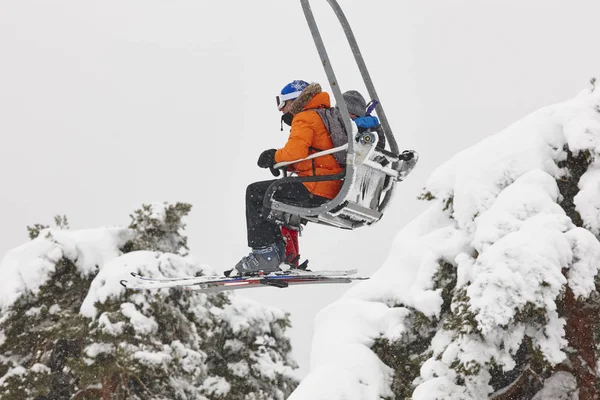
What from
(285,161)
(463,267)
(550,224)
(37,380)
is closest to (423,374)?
(463,267)

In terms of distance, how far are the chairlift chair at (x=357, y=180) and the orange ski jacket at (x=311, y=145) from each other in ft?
0.47

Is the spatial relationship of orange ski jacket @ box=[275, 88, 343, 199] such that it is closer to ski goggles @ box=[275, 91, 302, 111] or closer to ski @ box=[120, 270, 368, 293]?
ski goggles @ box=[275, 91, 302, 111]

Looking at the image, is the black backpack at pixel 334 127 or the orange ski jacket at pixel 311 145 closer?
the orange ski jacket at pixel 311 145

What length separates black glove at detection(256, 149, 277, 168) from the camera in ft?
24.5

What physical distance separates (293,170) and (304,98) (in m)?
0.79

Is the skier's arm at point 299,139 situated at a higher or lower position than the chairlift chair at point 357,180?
higher

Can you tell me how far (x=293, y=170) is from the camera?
7.62 metres

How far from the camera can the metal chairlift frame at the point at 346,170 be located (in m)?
6.62

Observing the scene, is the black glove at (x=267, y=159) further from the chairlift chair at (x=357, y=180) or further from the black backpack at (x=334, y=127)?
the black backpack at (x=334, y=127)

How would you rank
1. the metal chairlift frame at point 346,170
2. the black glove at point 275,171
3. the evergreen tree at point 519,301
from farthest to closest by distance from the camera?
the black glove at point 275,171
the evergreen tree at point 519,301
the metal chairlift frame at point 346,170

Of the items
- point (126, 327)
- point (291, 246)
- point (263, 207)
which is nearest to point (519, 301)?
point (291, 246)

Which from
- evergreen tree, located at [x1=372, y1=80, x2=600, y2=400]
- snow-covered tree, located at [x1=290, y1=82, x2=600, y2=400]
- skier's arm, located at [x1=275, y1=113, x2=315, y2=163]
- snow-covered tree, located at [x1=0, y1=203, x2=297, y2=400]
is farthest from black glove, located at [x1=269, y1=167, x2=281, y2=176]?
snow-covered tree, located at [x1=0, y1=203, x2=297, y2=400]

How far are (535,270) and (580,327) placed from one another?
1.08 m

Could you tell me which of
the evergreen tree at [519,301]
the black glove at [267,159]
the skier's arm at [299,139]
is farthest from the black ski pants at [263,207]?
the evergreen tree at [519,301]
